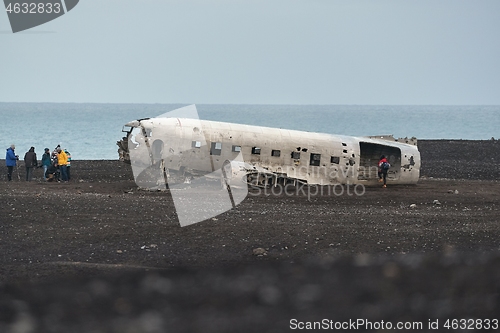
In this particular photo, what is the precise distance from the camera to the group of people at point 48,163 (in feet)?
112

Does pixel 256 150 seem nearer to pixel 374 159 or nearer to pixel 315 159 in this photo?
pixel 315 159

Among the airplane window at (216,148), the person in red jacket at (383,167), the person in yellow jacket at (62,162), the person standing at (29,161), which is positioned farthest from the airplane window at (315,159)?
the person standing at (29,161)

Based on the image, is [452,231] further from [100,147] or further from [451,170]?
[100,147]

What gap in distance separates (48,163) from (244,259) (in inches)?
728

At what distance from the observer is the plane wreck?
31984 millimetres

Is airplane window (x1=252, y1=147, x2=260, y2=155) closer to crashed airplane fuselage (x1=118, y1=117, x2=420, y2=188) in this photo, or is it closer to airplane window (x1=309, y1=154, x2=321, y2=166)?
crashed airplane fuselage (x1=118, y1=117, x2=420, y2=188)

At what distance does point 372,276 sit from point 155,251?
26.5ft

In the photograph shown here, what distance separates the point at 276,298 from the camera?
454 inches

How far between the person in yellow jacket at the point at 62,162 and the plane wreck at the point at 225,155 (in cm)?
306

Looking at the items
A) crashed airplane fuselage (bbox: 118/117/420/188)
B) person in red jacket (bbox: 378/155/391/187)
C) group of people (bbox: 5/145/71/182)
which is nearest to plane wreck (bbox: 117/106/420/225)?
crashed airplane fuselage (bbox: 118/117/420/188)

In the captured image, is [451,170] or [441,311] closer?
[441,311]

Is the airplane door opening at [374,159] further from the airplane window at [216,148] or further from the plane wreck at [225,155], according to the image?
the airplane window at [216,148]

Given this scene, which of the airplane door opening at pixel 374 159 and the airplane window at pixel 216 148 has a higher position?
the airplane window at pixel 216 148

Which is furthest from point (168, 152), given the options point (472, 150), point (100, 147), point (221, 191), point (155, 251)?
point (100, 147)
